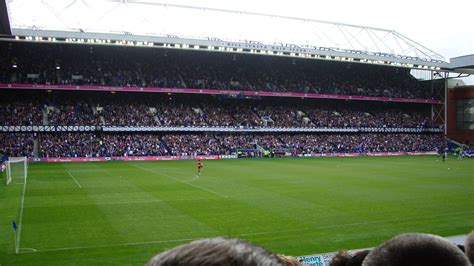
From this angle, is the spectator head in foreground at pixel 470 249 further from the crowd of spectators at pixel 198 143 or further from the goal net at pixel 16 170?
the crowd of spectators at pixel 198 143

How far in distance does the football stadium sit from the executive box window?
27cm

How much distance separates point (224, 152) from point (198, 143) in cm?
395

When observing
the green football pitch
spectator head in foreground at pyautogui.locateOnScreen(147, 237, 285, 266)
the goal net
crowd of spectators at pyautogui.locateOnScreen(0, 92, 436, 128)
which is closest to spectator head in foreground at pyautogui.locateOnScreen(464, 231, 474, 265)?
spectator head in foreground at pyautogui.locateOnScreen(147, 237, 285, 266)

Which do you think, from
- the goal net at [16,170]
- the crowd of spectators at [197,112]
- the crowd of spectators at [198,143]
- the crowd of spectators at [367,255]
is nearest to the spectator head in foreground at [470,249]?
the crowd of spectators at [367,255]

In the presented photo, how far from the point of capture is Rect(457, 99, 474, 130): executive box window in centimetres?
7481

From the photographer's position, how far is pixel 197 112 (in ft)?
217

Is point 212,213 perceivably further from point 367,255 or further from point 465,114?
point 465,114

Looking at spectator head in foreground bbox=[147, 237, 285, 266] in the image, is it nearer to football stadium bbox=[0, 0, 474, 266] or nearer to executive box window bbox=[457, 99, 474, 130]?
football stadium bbox=[0, 0, 474, 266]

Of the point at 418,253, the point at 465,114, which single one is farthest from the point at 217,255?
the point at 465,114

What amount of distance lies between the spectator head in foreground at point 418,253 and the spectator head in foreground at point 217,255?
0.78 meters

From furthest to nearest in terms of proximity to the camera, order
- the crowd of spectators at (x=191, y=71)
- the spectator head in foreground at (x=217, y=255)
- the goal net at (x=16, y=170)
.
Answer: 1. the crowd of spectators at (x=191, y=71)
2. the goal net at (x=16, y=170)
3. the spectator head in foreground at (x=217, y=255)

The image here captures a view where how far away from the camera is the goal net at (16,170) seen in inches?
1228

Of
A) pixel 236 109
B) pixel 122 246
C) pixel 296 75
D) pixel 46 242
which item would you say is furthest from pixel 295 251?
pixel 296 75

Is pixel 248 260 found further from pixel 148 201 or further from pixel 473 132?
pixel 473 132
